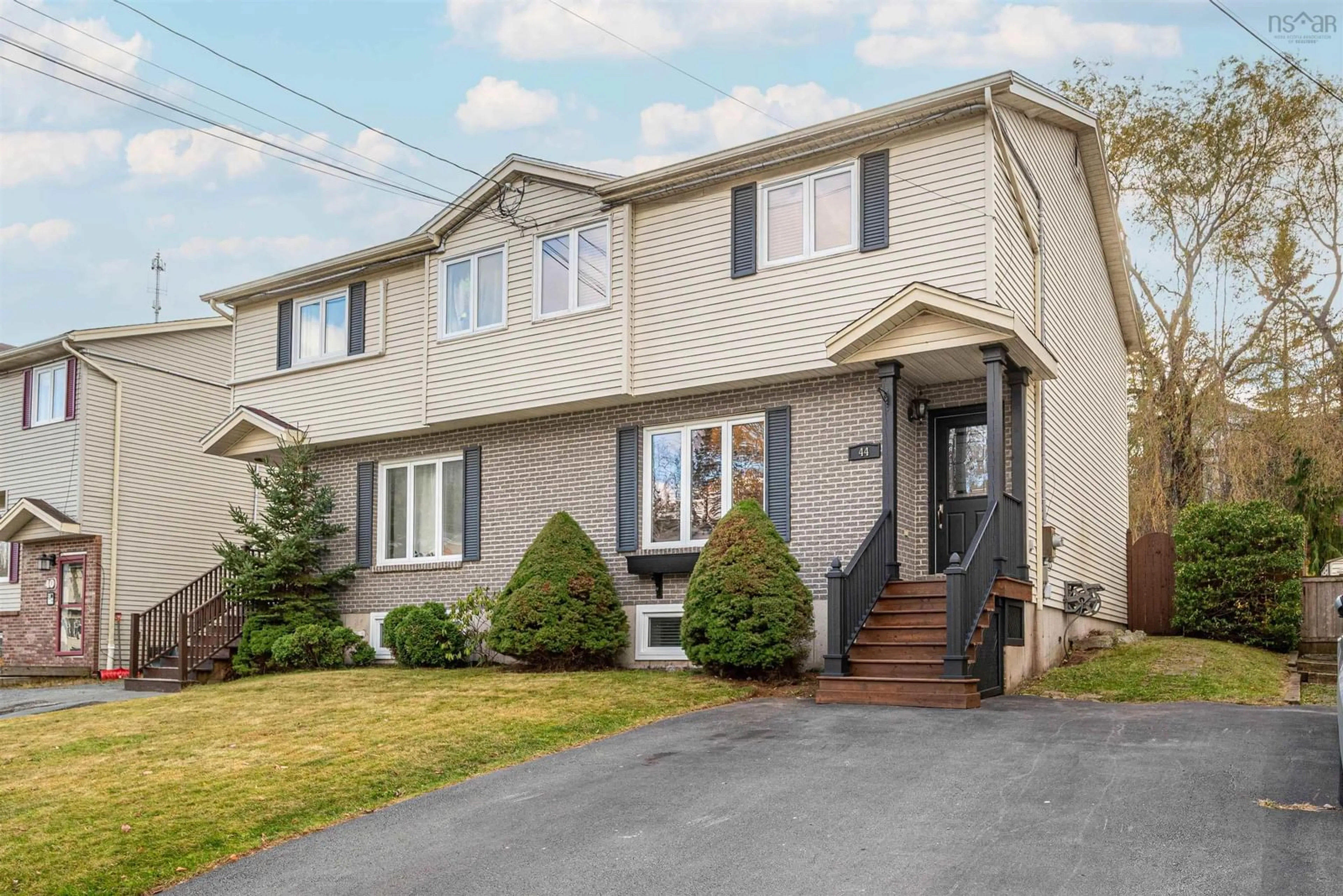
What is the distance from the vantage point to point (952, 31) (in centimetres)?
2320

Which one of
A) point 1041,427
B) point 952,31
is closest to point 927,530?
point 1041,427

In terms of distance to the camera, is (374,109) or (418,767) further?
(374,109)

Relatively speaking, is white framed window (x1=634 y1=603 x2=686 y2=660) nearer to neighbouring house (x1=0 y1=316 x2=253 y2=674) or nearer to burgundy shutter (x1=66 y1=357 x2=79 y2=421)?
neighbouring house (x1=0 y1=316 x2=253 y2=674)

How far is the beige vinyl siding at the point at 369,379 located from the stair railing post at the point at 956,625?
902 centimetres

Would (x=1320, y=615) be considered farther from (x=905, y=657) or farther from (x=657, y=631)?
(x=657, y=631)

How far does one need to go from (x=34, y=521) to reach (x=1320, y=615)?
23370 millimetres

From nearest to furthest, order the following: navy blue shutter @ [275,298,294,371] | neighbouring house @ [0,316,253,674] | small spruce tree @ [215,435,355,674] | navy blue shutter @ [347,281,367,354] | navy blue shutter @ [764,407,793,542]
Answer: navy blue shutter @ [764,407,793,542]
small spruce tree @ [215,435,355,674]
navy blue shutter @ [347,281,367,354]
navy blue shutter @ [275,298,294,371]
neighbouring house @ [0,316,253,674]

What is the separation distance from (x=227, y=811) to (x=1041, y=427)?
9.95 meters

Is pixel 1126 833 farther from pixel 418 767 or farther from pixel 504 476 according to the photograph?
pixel 504 476

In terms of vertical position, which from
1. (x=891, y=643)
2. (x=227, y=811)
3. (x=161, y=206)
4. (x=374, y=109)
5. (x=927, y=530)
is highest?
(x=161, y=206)

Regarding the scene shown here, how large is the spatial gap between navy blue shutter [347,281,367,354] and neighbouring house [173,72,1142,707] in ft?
0.15

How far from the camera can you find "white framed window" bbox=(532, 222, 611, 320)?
15.8 meters

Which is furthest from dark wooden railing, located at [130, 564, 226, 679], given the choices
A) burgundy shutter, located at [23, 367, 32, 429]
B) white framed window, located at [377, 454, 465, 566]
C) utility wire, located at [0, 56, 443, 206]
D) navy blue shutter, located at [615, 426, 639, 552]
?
burgundy shutter, located at [23, 367, 32, 429]

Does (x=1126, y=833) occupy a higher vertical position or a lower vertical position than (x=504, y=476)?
lower
